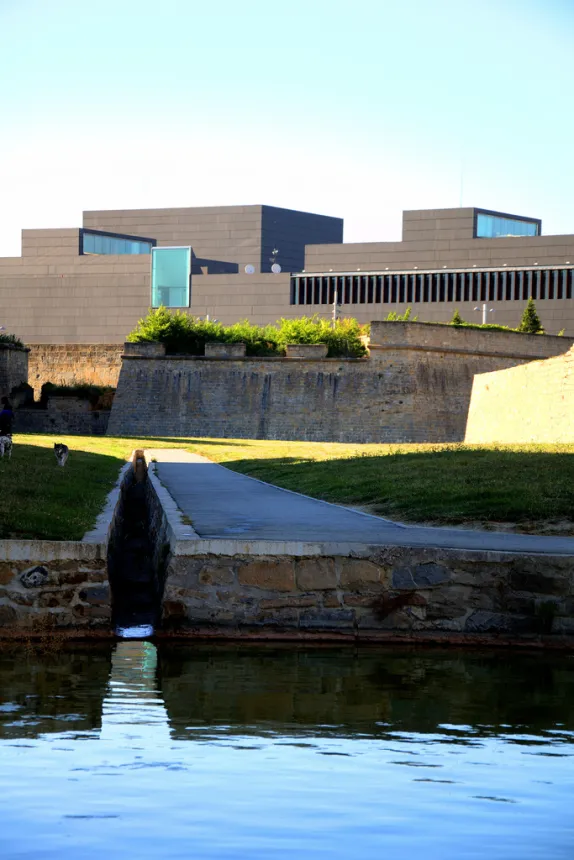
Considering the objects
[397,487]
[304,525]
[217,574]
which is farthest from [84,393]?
[217,574]

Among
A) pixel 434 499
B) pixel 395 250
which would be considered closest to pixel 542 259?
pixel 395 250

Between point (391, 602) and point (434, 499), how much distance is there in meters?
6.10

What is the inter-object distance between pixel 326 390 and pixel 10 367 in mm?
16051

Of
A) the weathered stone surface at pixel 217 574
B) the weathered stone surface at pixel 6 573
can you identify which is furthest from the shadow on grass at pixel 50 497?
the weathered stone surface at pixel 217 574

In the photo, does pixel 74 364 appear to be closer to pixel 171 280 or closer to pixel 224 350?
pixel 224 350

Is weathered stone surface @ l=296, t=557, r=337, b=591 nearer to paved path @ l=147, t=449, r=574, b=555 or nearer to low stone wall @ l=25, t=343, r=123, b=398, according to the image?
paved path @ l=147, t=449, r=574, b=555

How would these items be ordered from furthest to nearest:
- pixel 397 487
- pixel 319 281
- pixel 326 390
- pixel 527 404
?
pixel 319 281 → pixel 326 390 → pixel 527 404 → pixel 397 487

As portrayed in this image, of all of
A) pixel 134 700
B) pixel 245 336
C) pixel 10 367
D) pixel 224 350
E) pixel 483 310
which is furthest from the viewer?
pixel 483 310

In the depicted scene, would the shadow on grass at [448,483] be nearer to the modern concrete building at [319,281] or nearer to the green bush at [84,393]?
the green bush at [84,393]

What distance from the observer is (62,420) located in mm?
56688

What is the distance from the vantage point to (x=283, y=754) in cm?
565

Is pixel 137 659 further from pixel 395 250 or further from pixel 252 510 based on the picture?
pixel 395 250

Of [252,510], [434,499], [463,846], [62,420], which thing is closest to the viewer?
[463,846]

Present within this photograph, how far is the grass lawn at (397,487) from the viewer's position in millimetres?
12317
